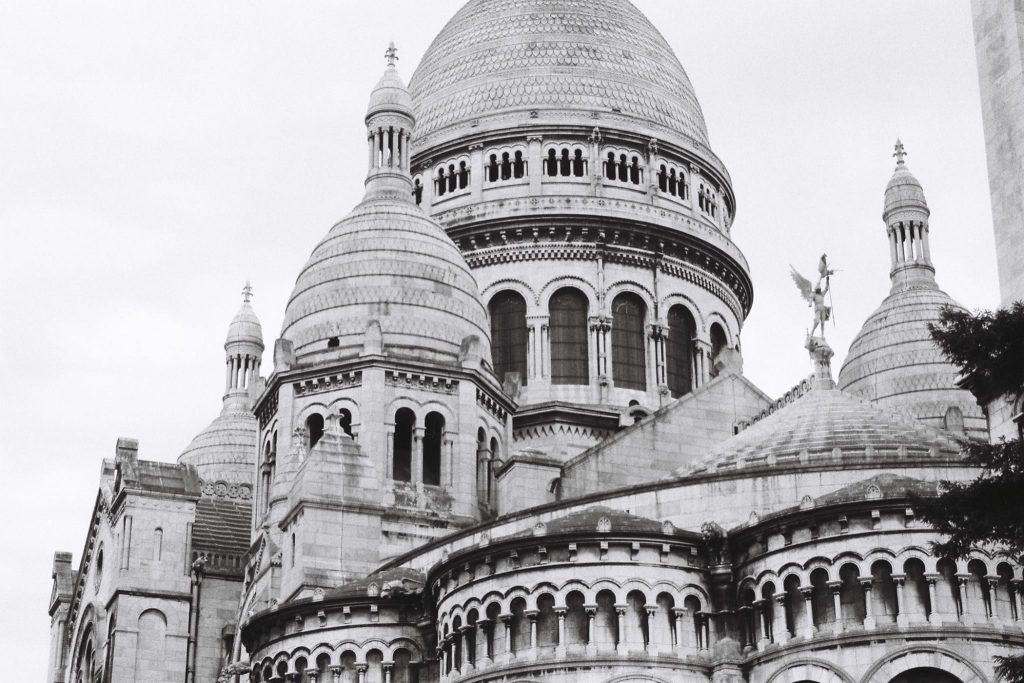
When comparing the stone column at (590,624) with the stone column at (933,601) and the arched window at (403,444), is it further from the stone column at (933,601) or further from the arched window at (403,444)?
the arched window at (403,444)

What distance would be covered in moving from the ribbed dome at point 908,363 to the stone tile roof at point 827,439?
44.7ft

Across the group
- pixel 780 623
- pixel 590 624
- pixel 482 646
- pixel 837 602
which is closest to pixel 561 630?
pixel 590 624

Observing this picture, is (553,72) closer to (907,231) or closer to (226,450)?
(907,231)

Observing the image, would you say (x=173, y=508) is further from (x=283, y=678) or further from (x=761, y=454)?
(x=761, y=454)

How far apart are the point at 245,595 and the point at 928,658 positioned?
2527cm

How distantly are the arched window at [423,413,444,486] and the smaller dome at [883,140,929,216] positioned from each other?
69.8 ft

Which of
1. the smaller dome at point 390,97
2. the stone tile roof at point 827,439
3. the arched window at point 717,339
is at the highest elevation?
the smaller dome at point 390,97

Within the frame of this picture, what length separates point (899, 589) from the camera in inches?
1506

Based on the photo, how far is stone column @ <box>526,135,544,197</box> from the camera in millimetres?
67938

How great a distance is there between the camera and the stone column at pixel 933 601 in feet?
124

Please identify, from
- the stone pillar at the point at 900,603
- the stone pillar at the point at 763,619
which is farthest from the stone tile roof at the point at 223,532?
the stone pillar at the point at 900,603

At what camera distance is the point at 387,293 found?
57.2 metres

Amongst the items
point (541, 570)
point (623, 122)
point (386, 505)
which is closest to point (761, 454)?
point (541, 570)

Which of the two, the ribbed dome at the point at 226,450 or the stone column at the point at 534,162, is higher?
the stone column at the point at 534,162
